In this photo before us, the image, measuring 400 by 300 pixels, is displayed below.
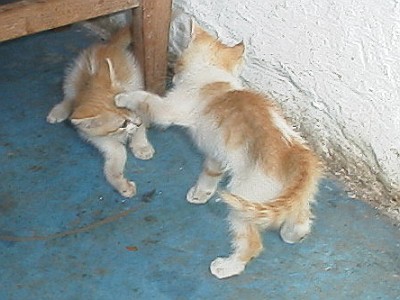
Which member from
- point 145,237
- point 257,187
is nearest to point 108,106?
point 145,237

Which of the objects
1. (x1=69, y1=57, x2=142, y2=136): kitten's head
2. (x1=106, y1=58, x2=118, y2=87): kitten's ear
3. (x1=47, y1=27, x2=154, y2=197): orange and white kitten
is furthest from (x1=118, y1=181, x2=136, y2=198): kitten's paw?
(x1=106, y1=58, x2=118, y2=87): kitten's ear

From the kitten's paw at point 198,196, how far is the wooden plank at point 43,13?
0.56m

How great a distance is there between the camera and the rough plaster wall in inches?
78.3

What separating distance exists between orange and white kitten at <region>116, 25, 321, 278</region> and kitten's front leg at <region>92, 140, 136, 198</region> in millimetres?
143

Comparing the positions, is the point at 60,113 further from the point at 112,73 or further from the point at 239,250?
the point at 239,250

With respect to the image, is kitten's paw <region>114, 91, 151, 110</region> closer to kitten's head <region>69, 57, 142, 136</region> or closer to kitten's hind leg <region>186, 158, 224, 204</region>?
kitten's head <region>69, 57, 142, 136</region>

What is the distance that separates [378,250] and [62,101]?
105 cm

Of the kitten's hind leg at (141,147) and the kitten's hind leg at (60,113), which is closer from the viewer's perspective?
the kitten's hind leg at (141,147)

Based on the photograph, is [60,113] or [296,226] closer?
[296,226]

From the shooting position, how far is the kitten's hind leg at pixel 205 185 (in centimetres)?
210

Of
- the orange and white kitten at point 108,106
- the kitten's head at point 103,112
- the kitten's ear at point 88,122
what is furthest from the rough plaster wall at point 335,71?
the kitten's ear at point 88,122

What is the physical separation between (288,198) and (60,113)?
0.97m

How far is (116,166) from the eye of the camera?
2.14 metres

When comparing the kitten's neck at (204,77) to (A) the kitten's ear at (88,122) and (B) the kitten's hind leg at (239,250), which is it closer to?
(A) the kitten's ear at (88,122)
